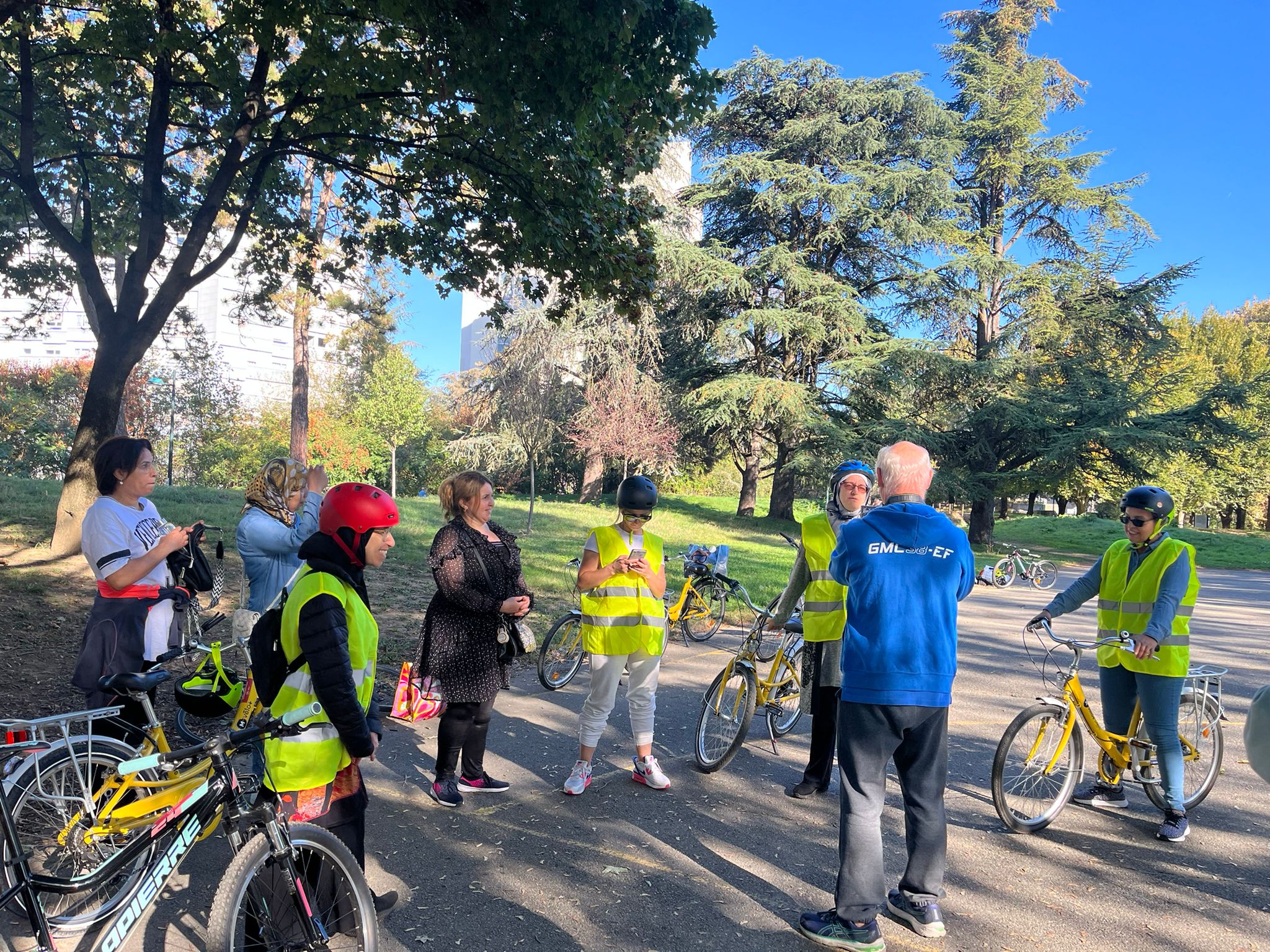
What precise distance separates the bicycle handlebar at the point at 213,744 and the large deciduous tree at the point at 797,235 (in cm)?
2766

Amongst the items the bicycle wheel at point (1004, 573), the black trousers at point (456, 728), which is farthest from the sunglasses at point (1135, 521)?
the bicycle wheel at point (1004, 573)

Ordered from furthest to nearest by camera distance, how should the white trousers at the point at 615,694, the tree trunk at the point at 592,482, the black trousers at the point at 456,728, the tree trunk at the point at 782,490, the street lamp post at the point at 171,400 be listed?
the street lamp post at the point at 171,400
the tree trunk at the point at 592,482
the tree trunk at the point at 782,490
the white trousers at the point at 615,694
the black trousers at the point at 456,728

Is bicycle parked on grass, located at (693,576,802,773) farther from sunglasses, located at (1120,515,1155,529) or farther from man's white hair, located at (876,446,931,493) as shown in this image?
man's white hair, located at (876,446,931,493)

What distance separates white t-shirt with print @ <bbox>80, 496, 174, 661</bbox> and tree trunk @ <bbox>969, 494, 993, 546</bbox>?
30407 millimetres

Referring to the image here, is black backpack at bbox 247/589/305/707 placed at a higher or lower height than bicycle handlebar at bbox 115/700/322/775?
higher

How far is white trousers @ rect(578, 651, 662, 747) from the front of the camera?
500 cm

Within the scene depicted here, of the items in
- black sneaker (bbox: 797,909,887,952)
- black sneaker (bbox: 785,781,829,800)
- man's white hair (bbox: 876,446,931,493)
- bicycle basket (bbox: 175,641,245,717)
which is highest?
man's white hair (bbox: 876,446,931,493)

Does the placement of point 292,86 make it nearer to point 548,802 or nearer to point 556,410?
point 548,802

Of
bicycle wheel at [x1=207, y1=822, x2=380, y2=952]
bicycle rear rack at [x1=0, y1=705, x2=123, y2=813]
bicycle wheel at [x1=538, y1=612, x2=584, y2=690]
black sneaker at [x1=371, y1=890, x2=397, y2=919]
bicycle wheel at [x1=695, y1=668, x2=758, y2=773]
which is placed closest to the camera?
bicycle wheel at [x1=207, y1=822, x2=380, y2=952]

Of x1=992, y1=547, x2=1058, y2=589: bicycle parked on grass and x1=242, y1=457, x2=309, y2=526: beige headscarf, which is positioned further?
x1=992, y1=547, x2=1058, y2=589: bicycle parked on grass

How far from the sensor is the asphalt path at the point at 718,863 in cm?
354

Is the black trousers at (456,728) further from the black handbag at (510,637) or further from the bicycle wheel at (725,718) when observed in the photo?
the bicycle wheel at (725,718)

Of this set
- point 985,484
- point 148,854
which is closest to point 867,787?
point 148,854

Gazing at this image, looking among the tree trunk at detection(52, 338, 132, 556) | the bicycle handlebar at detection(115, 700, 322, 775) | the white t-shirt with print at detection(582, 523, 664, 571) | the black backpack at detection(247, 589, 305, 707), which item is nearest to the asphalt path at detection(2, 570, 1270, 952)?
the bicycle handlebar at detection(115, 700, 322, 775)
